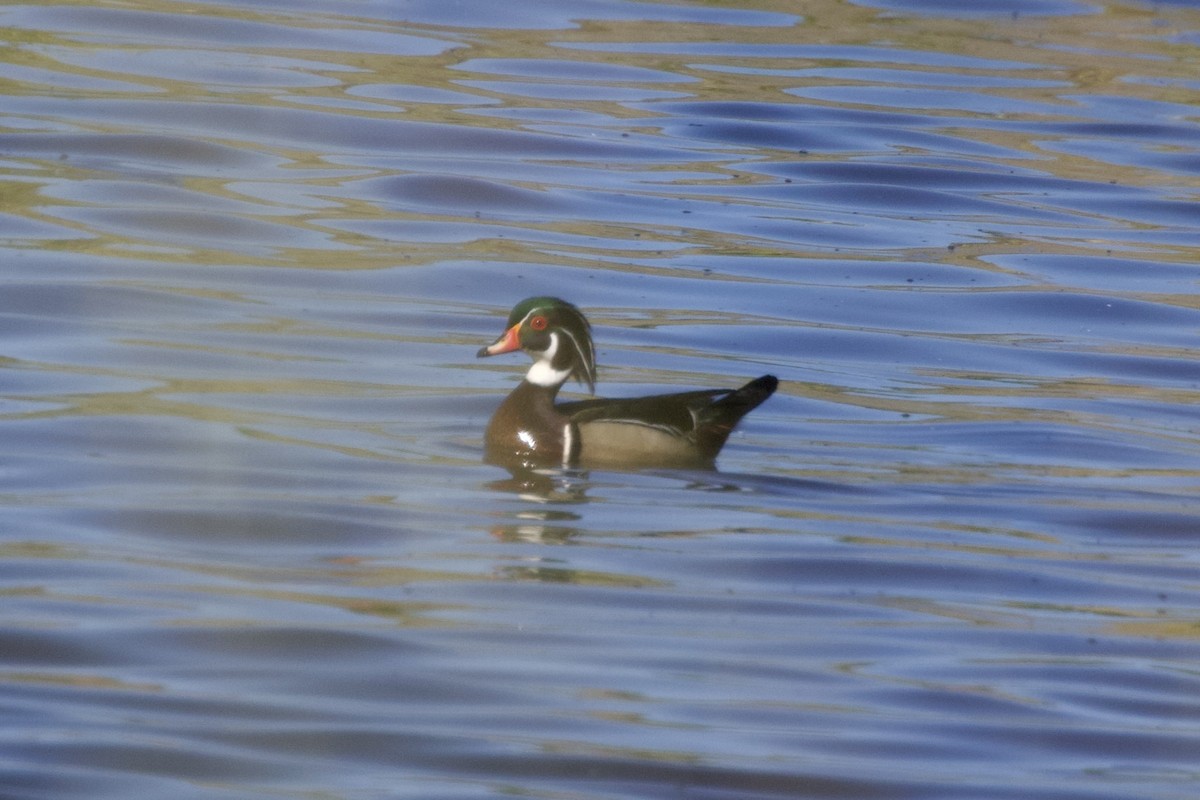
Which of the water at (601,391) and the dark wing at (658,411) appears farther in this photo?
the dark wing at (658,411)

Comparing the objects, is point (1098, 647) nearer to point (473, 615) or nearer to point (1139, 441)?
point (473, 615)

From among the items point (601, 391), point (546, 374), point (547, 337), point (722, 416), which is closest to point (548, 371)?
point (546, 374)

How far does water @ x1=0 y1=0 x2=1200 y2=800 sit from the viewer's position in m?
6.20

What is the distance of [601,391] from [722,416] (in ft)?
5.17

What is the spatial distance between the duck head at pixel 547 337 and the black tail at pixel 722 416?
757mm

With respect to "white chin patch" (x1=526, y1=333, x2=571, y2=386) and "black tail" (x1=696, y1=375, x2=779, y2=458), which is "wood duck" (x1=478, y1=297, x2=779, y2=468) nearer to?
"black tail" (x1=696, y1=375, x2=779, y2=458)

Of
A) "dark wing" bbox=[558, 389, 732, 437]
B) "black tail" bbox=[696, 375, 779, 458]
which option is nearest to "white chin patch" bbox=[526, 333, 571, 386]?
"dark wing" bbox=[558, 389, 732, 437]

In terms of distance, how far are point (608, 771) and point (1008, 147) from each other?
1424cm

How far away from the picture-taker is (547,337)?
406 inches

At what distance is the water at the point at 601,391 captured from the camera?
244 inches

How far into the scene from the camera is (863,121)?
20078 millimetres

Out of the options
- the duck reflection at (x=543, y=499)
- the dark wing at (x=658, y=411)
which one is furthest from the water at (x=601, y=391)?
the dark wing at (x=658, y=411)

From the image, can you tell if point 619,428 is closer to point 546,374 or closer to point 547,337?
point 546,374

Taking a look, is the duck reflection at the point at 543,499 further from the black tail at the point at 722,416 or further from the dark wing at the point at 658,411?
the black tail at the point at 722,416
